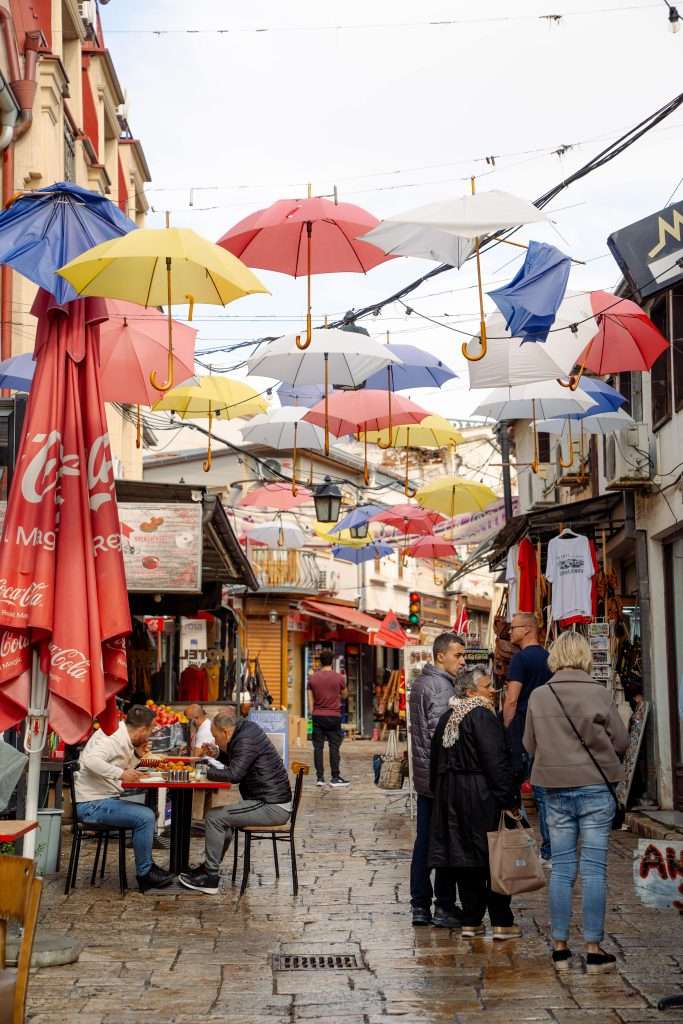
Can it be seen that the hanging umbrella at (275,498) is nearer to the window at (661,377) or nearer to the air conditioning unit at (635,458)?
the air conditioning unit at (635,458)

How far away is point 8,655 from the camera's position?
7672mm

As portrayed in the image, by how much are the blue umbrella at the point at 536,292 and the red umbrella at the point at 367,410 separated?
429 cm

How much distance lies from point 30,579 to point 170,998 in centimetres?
241

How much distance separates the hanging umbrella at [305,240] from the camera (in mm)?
11141

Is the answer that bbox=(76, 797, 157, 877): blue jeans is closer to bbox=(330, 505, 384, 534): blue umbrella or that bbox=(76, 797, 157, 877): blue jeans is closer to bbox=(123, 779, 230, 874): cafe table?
bbox=(123, 779, 230, 874): cafe table

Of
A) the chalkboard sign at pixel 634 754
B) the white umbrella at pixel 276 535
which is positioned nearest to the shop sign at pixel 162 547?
the chalkboard sign at pixel 634 754

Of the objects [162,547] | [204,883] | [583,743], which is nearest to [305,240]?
[162,547]

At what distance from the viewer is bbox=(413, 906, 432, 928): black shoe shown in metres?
9.20

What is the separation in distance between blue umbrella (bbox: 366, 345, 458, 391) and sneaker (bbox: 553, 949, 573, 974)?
7883 millimetres

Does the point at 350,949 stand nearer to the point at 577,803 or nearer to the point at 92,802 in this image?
the point at 577,803

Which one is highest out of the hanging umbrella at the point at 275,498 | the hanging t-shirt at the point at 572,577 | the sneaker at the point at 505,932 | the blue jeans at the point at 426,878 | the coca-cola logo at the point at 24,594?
the hanging umbrella at the point at 275,498

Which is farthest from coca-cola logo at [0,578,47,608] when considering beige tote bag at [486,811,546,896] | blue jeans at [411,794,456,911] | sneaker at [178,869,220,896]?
sneaker at [178,869,220,896]

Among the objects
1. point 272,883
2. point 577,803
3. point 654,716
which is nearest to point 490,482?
point 654,716

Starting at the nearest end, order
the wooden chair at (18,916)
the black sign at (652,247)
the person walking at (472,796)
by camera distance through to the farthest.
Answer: the wooden chair at (18,916) → the person walking at (472,796) → the black sign at (652,247)
